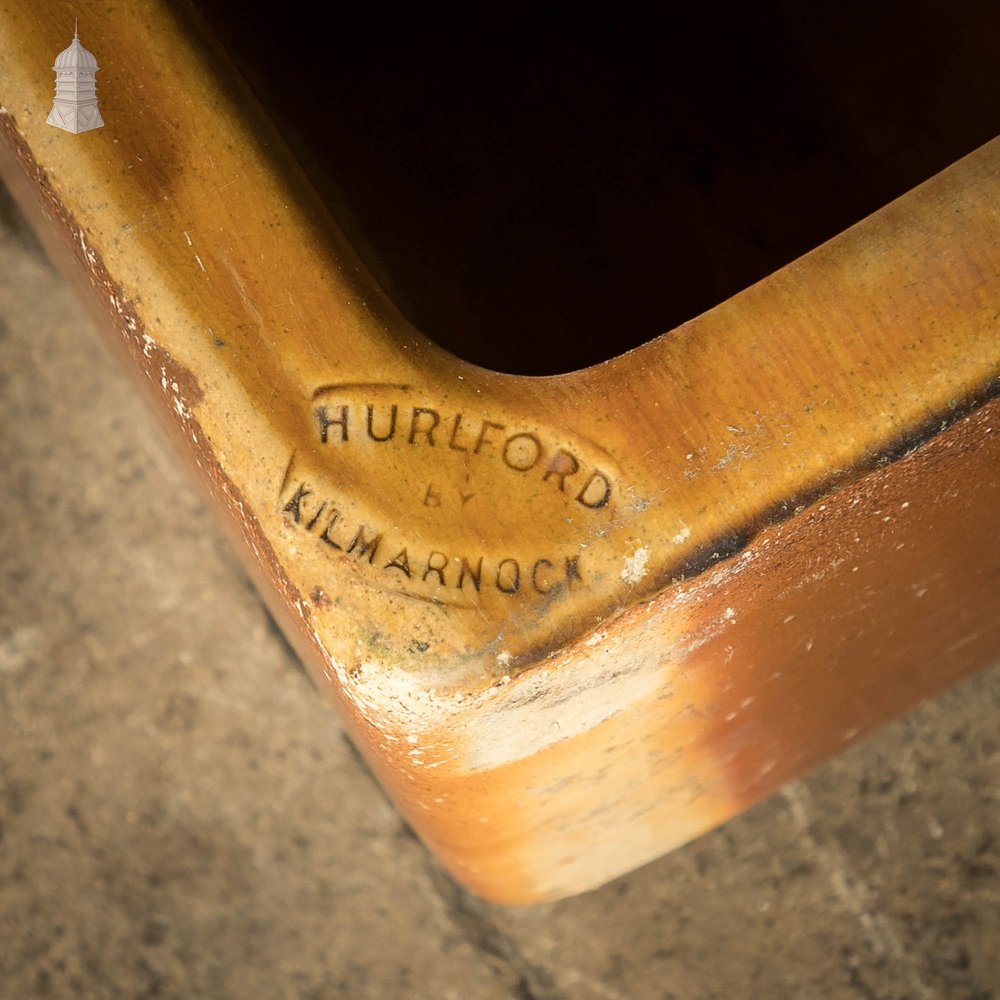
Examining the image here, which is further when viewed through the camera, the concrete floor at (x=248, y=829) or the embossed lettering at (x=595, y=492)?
the concrete floor at (x=248, y=829)

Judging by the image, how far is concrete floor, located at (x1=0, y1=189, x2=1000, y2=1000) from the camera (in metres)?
1.33

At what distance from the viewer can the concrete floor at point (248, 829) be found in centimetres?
133

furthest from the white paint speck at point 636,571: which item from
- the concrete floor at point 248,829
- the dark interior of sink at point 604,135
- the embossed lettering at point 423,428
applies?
the concrete floor at point 248,829

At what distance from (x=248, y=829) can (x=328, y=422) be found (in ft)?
3.00

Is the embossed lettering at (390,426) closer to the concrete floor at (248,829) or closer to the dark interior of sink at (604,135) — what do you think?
the dark interior of sink at (604,135)

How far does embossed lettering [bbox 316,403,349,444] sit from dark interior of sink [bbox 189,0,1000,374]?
288 millimetres

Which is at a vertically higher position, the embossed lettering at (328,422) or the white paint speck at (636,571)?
the embossed lettering at (328,422)

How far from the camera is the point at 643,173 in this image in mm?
1075

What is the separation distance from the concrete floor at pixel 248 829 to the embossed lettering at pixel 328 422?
2.62 ft

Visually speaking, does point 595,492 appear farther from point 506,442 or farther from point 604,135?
point 604,135

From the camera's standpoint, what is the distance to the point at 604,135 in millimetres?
1091

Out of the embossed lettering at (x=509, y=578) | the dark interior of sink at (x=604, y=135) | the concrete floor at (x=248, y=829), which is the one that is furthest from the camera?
the concrete floor at (x=248, y=829)

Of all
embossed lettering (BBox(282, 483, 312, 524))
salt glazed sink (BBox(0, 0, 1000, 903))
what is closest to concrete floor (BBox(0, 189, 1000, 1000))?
salt glazed sink (BBox(0, 0, 1000, 903))

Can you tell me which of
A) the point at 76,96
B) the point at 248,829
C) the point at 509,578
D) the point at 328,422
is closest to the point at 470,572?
the point at 509,578
